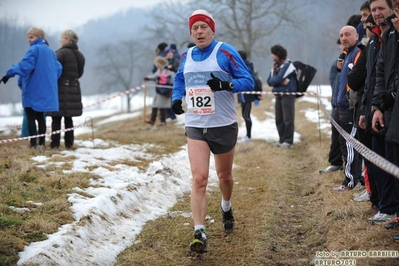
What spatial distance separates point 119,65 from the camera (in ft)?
317

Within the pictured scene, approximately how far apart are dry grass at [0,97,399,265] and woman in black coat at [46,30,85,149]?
98cm

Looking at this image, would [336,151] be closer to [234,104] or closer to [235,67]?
[234,104]

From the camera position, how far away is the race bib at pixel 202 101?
5379mm

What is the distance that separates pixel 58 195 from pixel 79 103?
4412 millimetres

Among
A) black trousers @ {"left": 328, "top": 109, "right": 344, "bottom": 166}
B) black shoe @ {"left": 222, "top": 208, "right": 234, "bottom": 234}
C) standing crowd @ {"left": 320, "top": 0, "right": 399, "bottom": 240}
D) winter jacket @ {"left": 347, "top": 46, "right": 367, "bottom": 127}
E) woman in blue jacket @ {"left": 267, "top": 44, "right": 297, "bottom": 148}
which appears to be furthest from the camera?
woman in blue jacket @ {"left": 267, "top": 44, "right": 297, "bottom": 148}

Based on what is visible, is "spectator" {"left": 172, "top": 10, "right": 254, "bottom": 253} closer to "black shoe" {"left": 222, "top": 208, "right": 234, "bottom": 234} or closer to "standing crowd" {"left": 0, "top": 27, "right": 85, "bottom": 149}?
"black shoe" {"left": 222, "top": 208, "right": 234, "bottom": 234}

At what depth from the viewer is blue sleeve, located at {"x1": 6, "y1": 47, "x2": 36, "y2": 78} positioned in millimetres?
9403

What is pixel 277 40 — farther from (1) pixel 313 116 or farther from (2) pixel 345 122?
(2) pixel 345 122

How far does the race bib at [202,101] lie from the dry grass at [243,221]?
138 centimetres

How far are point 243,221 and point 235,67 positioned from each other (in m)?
1.95

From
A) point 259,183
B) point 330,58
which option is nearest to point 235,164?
point 259,183

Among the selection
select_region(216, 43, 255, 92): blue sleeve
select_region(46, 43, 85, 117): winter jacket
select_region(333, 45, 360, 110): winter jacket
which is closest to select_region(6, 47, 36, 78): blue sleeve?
select_region(46, 43, 85, 117): winter jacket

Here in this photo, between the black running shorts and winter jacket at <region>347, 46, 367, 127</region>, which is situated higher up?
winter jacket at <region>347, 46, 367, 127</region>

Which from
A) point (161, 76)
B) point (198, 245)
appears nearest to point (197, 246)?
point (198, 245)
